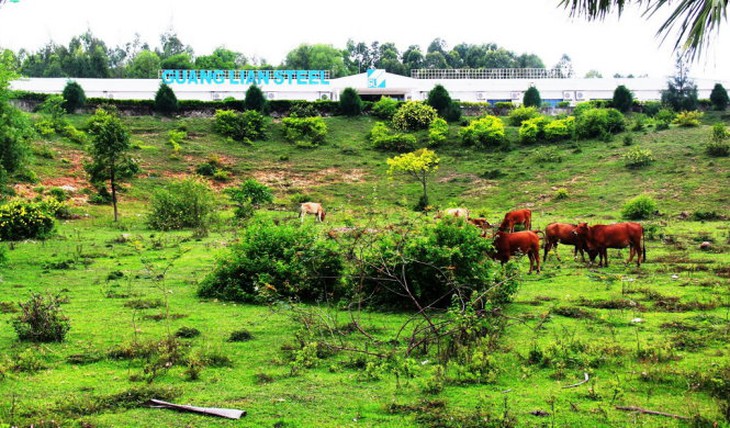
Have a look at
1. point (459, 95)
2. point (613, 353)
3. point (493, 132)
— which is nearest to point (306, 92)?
point (459, 95)

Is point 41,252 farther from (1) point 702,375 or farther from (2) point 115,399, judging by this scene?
(1) point 702,375

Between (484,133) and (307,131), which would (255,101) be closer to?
(307,131)

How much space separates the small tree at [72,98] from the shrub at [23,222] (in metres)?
28.9

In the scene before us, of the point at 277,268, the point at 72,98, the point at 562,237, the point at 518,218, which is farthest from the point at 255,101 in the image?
the point at 277,268

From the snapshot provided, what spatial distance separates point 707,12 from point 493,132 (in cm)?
3649

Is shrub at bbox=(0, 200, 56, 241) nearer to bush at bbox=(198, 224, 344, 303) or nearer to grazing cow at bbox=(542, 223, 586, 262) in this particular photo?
bush at bbox=(198, 224, 344, 303)

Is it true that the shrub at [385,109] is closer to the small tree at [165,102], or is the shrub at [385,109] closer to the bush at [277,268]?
the small tree at [165,102]

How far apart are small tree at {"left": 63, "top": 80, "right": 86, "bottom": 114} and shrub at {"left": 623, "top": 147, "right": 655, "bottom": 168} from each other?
35779 mm

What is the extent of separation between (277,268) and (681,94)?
4740 centimetres

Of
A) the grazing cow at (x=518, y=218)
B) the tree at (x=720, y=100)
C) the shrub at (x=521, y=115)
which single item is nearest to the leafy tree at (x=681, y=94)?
the tree at (x=720, y=100)

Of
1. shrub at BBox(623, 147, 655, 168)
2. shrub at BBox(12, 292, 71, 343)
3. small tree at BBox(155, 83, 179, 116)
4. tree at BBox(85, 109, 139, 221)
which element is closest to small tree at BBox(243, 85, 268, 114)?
small tree at BBox(155, 83, 179, 116)

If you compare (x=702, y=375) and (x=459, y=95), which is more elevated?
(x=459, y=95)

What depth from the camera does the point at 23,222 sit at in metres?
18.7

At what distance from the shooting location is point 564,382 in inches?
257
